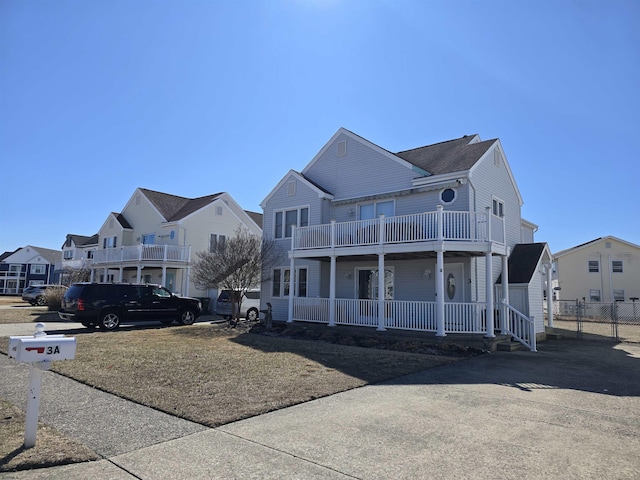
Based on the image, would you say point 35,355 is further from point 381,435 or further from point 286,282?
point 286,282

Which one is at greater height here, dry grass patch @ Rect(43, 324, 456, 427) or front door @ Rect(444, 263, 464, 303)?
front door @ Rect(444, 263, 464, 303)

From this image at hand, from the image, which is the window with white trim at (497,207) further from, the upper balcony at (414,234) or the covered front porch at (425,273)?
Answer: the covered front porch at (425,273)

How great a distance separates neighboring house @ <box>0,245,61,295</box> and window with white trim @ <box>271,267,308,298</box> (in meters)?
61.0

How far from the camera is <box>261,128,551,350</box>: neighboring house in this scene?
13.9m

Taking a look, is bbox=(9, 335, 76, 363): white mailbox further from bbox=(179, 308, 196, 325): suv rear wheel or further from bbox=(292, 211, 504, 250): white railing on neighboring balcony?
bbox=(179, 308, 196, 325): suv rear wheel

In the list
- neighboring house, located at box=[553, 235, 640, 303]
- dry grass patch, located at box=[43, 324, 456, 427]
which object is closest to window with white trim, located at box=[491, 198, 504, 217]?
dry grass patch, located at box=[43, 324, 456, 427]

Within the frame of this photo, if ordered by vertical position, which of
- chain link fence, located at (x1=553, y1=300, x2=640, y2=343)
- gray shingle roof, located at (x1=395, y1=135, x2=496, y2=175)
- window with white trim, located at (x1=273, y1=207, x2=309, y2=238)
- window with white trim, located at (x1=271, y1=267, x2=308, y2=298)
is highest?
gray shingle roof, located at (x1=395, y1=135, x2=496, y2=175)

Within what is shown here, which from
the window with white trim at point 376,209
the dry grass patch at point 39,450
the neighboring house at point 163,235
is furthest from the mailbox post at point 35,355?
the neighboring house at point 163,235

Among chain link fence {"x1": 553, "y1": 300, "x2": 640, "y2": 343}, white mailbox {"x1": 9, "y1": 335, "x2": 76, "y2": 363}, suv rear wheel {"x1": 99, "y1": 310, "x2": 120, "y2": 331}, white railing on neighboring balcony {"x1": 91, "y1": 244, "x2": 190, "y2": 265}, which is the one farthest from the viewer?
white railing on neighboring balcony {"x1": 91, "y1": 244, "x2": 190, "y2": 265}

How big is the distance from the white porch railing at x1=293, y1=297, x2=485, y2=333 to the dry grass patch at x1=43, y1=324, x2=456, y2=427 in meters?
2.63

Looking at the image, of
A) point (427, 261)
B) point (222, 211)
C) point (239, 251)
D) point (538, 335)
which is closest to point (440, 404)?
point (427, 261)

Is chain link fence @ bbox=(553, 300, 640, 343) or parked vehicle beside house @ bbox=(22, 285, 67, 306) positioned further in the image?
parked vehicle beside house @ bbox=(22, 285, 67, 306)

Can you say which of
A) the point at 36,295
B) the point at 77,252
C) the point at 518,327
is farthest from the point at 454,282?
the point at 77,252

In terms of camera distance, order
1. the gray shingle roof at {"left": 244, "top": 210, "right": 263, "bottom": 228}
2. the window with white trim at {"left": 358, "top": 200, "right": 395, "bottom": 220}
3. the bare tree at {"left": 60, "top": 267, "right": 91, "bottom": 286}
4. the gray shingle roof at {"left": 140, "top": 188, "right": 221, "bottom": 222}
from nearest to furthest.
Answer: the window with white trim at {"left": 358, "top": 200, "right": 395, "bottom": 220} → the gray shingle roof at {"left": 140, "top": 188, "right": 221, "bottom": 222} → the bare tree at {"left": 60, "top": 267, "right": 91, "bottom": 286} → the gray shingle roof at {"left": 244, "top": 210, "right": 263, "bottom": 228}
